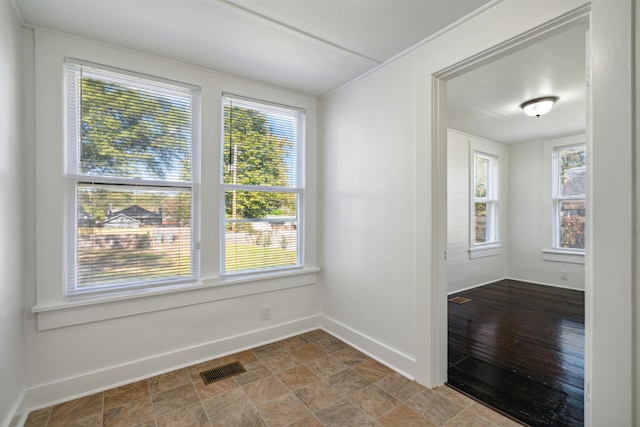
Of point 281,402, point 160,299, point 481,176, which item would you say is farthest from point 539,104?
point 160,299

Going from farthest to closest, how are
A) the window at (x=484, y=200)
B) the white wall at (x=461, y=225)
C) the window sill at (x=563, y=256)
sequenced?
the window at (x=484, y=200), the window sill at (x=563, y=256), the white wall at (x=461, y=225)

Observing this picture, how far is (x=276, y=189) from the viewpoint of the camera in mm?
2988

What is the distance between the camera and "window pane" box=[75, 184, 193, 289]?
2.17m

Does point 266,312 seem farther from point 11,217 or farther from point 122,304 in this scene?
point 11,217

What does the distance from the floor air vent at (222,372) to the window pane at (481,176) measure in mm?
4533

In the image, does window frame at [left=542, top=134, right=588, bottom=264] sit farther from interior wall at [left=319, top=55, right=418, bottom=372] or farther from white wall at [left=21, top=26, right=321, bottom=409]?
white wall at [left=21, top=26, right=321, bottom=409]

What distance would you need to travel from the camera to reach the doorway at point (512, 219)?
2.16 meters

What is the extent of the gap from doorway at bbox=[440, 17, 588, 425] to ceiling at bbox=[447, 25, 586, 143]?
0.01m

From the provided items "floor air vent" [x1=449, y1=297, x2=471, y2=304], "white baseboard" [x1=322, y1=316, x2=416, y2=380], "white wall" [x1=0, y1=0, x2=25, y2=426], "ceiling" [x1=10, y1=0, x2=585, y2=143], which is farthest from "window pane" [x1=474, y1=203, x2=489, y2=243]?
"white wall" [x1=0, y1=0, x2=25, y2=426]

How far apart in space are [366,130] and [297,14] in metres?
1.11

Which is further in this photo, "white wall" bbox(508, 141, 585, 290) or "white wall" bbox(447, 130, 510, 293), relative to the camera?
"white wall" bbox(508, 141, 585, 290)

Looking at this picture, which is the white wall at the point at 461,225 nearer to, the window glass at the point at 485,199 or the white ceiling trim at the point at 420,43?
the window glass at the point at 485,199

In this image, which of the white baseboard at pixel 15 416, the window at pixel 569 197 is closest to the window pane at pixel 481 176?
the window at pixel 569 197

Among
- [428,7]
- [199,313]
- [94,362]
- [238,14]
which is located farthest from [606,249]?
[94,362]
